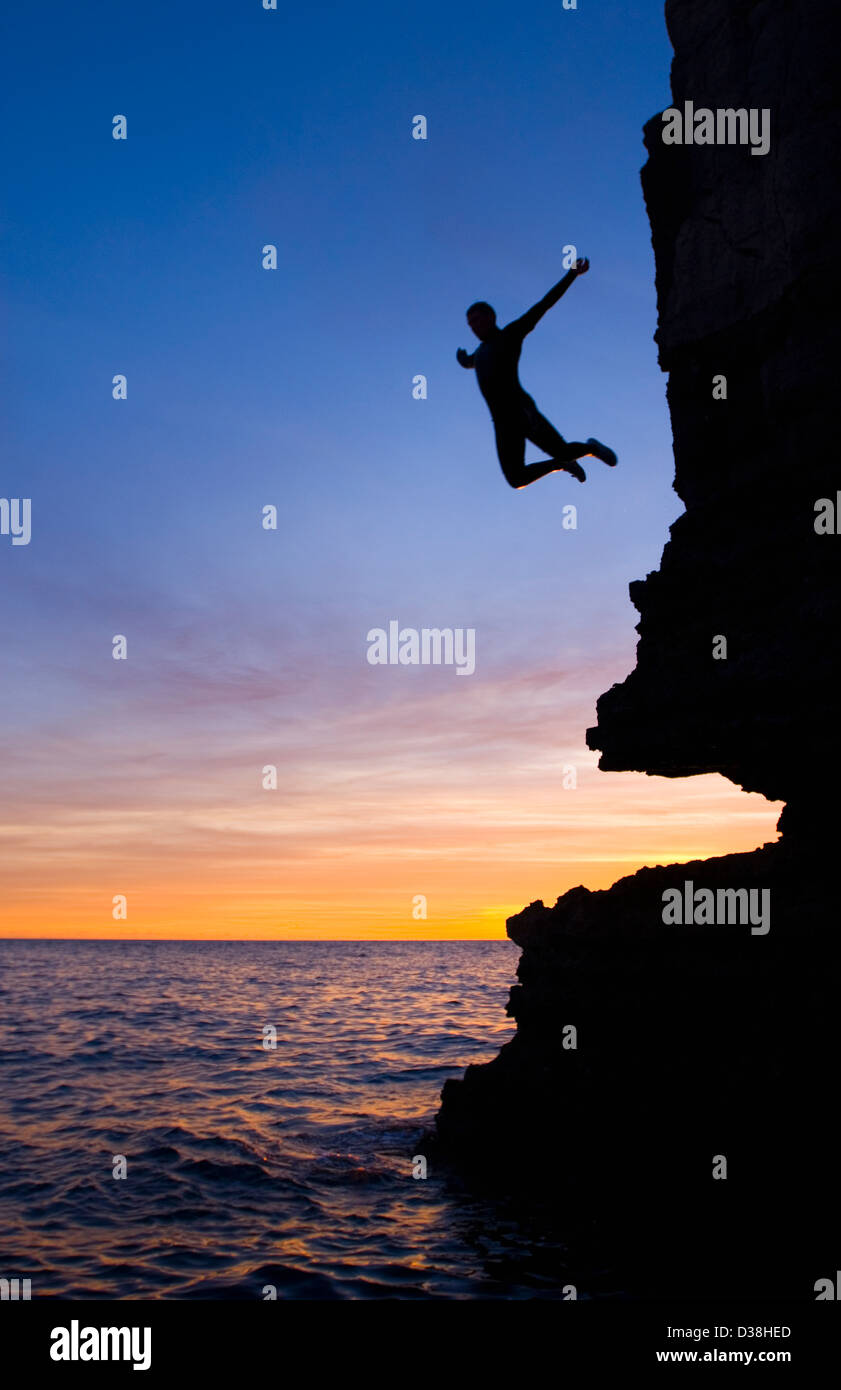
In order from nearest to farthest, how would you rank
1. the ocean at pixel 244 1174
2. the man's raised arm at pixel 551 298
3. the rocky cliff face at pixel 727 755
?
the man's raised arm at pixel 551 298
the ocean at pixel 244 1174
the rocky cliff face at pixel 727 755

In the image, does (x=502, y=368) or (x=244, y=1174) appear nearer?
(x=502, y=368)

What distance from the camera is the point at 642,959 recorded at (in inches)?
469

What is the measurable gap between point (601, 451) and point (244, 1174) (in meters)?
12.7

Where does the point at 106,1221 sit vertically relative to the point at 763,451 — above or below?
below

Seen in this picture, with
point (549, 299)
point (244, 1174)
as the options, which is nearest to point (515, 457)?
point (549, 299)

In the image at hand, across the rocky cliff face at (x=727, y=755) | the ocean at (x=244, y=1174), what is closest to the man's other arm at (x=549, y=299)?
the rocky cliff face at (x=727, y=755)

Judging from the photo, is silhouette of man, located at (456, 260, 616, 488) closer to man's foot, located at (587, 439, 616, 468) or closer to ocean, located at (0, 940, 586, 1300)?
man's foot, located at (587, 439, 616, 468)

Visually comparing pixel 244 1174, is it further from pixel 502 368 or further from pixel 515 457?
pixel 502 368

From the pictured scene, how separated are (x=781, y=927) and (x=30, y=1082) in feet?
61.8

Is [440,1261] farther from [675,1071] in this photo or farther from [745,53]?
[745,53]

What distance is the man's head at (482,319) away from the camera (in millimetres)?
8281

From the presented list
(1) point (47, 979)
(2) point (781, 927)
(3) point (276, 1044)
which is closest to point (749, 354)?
(2) point (781, 927)

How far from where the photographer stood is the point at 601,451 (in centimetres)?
850

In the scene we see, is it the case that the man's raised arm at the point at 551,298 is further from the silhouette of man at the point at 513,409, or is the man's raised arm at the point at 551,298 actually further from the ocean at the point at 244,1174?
the ocean at the point at 244,1174
